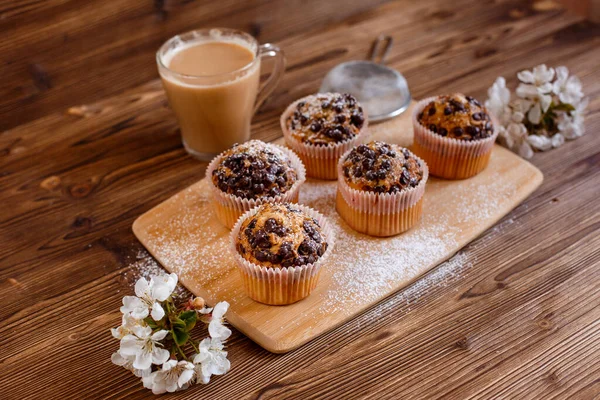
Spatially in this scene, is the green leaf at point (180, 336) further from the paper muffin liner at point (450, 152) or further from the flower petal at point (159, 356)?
the paper muffin liner at point (450, 152)

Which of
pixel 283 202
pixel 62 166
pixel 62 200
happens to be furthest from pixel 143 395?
pixel 62 166

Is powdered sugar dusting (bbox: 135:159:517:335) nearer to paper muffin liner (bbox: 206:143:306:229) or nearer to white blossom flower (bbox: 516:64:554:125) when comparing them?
paper muffin liner (bbox: 206:143:306:229)

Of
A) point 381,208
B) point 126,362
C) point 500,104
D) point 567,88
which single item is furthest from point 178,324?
point 567,88

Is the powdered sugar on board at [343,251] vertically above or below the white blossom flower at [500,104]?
below

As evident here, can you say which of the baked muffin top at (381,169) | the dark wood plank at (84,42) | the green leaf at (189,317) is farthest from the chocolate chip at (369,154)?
the dark wood plank at (84,42)

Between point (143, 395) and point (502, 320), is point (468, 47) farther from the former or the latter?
point (143, 395)

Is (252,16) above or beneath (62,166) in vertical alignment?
above
